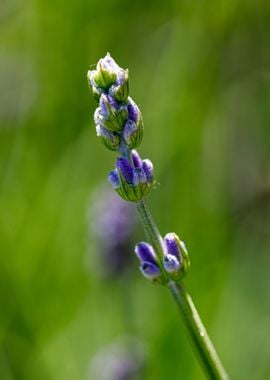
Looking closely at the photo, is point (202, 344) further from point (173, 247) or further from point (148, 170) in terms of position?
point (148, 170)

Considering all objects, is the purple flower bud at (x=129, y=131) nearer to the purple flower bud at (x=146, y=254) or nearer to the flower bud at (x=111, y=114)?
the flower bud at (x=111, y=114)

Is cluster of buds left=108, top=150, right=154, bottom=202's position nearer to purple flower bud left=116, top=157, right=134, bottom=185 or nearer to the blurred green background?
purple flower bud left=116, top=157, right=134, bottom=185

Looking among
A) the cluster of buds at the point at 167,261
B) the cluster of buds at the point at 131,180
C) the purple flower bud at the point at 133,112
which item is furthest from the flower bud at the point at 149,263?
the purple flower bud at the point at 133,112

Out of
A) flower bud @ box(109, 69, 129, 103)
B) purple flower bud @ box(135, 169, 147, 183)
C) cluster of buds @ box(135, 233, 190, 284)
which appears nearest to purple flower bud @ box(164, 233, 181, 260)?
cluster of buds @ box(135, 233, 190, 284)

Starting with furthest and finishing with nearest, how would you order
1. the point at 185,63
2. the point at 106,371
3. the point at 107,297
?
1. the point at 185,63
2. the point at 107,297
3. the point at 106,371

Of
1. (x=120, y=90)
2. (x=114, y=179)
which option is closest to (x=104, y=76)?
(x=120, y=90)

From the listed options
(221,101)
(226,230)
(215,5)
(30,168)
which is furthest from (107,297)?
(215,5)

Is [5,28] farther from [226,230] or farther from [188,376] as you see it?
[188,376]
